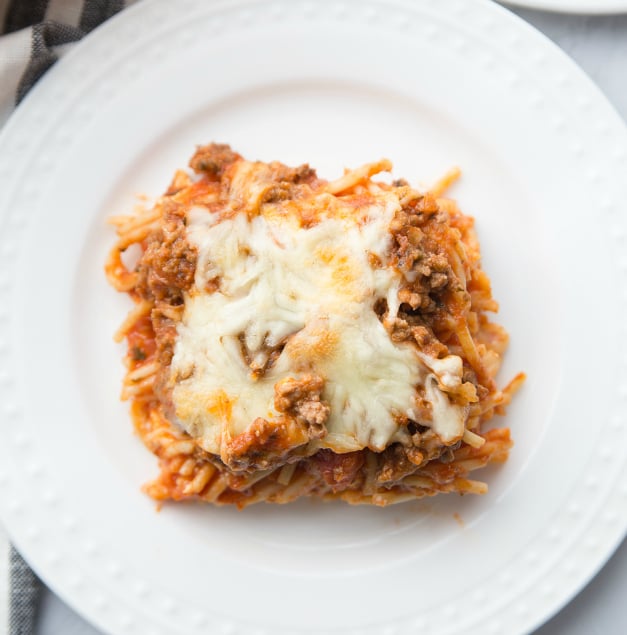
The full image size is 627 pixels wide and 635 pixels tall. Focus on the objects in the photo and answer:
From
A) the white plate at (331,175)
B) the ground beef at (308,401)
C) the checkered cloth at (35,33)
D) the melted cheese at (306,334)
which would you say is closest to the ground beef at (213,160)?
the white plate at (331,175)

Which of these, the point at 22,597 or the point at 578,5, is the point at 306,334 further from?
the point at 578,5

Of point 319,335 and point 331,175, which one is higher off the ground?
point 331,175

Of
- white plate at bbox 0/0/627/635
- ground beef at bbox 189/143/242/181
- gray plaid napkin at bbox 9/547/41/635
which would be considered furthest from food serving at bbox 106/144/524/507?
gray plaid napkin at bbox 9/547/41/635

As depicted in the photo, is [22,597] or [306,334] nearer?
[306,334]

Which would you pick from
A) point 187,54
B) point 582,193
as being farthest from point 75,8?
point 582,193

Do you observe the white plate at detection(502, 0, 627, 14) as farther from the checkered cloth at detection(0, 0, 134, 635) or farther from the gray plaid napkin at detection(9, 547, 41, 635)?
the gray plaid napkin at detection(9, 547, 41, 635)

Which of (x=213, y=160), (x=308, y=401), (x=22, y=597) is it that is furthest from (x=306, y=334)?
(x=22, y=597)
